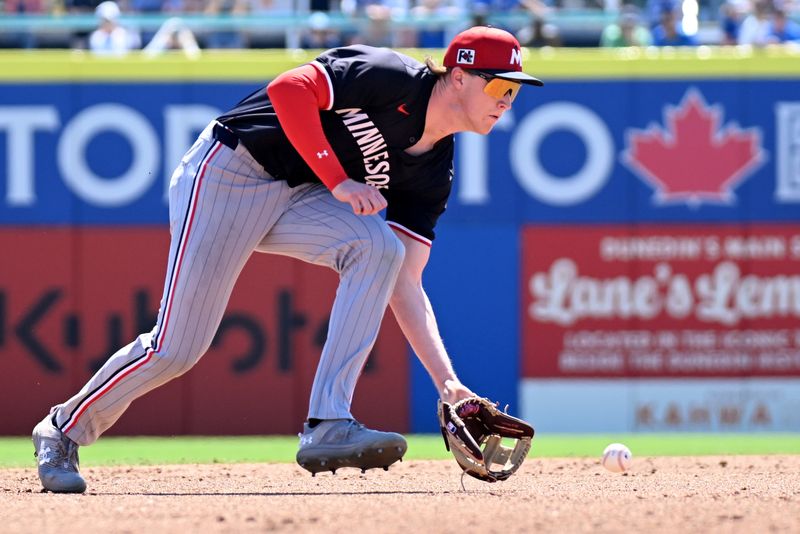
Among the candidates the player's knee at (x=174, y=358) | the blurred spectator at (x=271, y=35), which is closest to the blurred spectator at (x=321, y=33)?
the blurred spectator at (x=271, y=35)

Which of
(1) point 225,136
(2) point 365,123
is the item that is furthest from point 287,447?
(2) point 365,123

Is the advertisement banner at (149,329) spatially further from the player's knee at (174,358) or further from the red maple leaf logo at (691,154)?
the player's knee at (174,358)

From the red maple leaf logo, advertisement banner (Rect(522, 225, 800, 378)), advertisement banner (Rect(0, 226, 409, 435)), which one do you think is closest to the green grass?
advertisement banner (Rect(0, 226, 409, 435))

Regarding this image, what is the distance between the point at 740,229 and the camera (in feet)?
32.6

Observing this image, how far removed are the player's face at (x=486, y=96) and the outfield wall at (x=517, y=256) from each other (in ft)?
15.9

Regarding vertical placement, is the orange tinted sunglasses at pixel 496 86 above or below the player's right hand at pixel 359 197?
above

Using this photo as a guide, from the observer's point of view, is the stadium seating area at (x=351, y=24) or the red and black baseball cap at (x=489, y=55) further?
the stadium seating area at (x=351, y=24)

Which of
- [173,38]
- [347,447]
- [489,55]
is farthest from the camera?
[173,38]

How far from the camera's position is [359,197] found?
467 cm

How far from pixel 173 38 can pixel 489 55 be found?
6211 mm

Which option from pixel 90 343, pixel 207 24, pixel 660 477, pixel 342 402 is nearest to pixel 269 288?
pixel 90 343

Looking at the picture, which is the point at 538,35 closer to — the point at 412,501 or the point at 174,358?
the point at 174,358

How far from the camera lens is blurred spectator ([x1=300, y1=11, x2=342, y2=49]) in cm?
1042

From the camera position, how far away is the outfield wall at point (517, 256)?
9.73 meters
